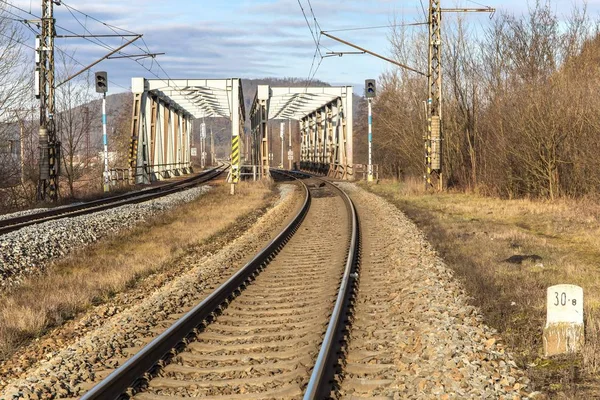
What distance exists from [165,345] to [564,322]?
3756 millimetres

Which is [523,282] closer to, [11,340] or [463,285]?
[463,285]

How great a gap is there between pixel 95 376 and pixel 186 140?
61.8 meters

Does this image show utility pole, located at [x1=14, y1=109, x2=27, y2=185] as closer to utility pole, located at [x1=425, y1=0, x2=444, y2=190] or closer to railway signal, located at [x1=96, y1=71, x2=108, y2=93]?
railway signal, located at [x1=96, y1=71, x2=108, y2=93]

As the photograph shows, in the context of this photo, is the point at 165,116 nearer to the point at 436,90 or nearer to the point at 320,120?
the point at 320,120

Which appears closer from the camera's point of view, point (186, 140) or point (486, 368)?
point (486, 368)

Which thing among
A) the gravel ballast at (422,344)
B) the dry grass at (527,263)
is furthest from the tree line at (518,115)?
the gravel ballast at (422,344)

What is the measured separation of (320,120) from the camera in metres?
59.9

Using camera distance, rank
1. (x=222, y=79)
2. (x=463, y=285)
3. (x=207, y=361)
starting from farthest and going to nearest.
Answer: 1. (x=222, y=79)
2. (x=463, y=285)
3. (x=207, y=361)

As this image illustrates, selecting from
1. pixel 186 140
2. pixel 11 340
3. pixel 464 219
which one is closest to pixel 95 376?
pixel 11 340

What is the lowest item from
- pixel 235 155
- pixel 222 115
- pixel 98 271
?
pixel 98 271

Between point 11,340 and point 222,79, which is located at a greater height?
point 222,79

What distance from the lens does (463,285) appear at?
9.10 meters

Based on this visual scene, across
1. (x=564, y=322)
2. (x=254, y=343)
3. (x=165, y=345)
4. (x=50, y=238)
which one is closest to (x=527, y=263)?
(x=564, y=322)

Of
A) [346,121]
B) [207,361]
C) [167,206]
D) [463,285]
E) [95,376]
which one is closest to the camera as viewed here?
[95,376]
